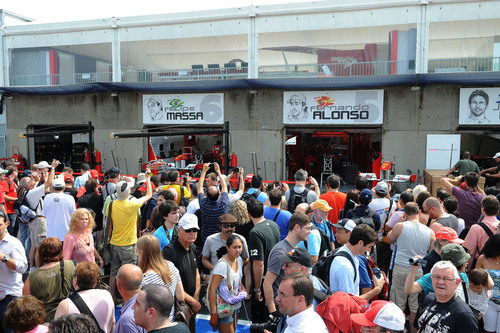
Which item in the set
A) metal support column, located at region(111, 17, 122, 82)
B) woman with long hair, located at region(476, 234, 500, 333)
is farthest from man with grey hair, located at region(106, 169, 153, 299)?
metal support column, located at region(111, 17, 122, 82)

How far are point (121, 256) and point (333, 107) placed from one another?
39.8 feet

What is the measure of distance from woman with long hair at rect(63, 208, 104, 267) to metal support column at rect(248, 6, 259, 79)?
1292 cm

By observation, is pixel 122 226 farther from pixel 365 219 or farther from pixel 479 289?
pixel 479 289

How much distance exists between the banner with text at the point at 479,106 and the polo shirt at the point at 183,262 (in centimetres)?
1381

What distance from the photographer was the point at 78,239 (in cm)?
537

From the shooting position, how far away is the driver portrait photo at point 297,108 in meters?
17.1

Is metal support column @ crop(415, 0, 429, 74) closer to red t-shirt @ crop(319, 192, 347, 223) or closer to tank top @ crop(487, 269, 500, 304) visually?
red t-shirt @ crop(319, 192, 347, 223)

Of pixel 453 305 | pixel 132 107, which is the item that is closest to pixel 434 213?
pixel 453 305

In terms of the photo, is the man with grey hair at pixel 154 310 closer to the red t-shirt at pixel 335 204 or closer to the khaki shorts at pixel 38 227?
the red t-shirt at pixel 335 204

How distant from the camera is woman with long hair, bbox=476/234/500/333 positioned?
4.27 m

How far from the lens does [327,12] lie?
16391 millimetres

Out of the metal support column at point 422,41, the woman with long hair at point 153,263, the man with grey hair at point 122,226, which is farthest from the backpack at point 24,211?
the metal support column at point 422,41

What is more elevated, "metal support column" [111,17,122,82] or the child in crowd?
"metal support column" [111,17,122,82]

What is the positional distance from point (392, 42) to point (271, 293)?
552 inches
